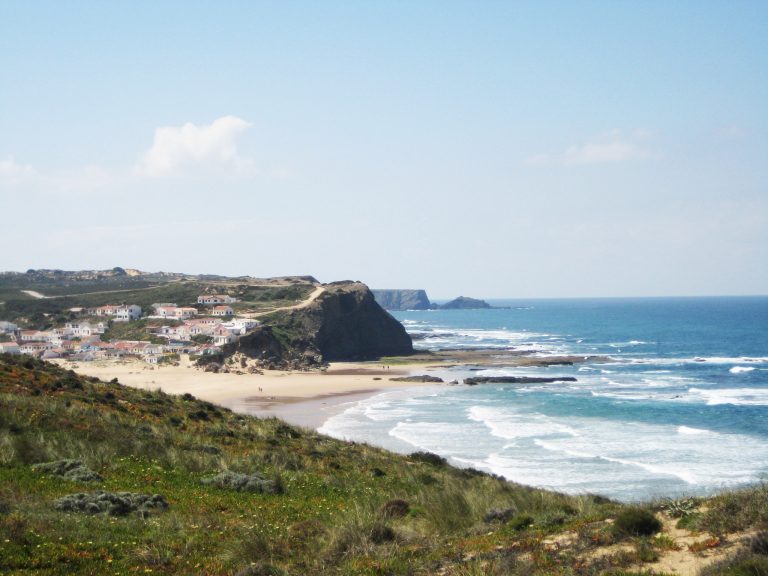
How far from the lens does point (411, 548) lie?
9.64 m

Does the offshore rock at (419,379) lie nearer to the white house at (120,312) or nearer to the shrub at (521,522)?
the white house at (120,312)

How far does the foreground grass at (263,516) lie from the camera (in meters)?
8.43

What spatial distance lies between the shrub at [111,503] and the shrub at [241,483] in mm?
2580

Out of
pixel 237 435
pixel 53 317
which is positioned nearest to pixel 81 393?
pixel 237 435

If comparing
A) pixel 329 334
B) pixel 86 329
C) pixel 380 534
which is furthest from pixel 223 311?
pixel 380 534

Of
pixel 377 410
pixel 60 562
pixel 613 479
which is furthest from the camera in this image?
pixel 377 410

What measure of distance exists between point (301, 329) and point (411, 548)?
81.1 metres

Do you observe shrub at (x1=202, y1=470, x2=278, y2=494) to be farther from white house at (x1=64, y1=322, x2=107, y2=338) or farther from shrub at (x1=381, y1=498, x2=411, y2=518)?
white house at (x1=64, y1=322, x2=107, y2=338)

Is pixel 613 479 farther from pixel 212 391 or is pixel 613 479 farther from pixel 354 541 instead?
pixel 212 391

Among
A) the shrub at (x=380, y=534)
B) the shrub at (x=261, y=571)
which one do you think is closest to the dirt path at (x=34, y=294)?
the shrub at (x=380, y=534)

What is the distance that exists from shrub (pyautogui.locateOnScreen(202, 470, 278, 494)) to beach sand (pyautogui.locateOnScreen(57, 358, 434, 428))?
2713 centimetres

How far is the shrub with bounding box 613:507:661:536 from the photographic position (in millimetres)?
9172

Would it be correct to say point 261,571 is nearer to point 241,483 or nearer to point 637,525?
point 637,525

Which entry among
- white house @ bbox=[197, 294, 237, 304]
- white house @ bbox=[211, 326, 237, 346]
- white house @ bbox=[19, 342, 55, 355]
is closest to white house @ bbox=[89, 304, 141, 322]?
white house @ bbox=[197, 294, 237, 304]
